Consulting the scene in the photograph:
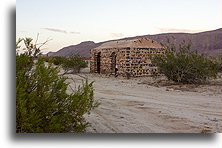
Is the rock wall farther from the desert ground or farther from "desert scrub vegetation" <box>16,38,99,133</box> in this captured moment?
"desert scrub vegetation" <box>16,38,99,133</box>

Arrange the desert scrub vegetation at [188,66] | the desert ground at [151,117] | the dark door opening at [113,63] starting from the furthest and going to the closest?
the dark door opening at [113,63], the desert scrub vegetation at [188,66], the desert ground at [151,117]

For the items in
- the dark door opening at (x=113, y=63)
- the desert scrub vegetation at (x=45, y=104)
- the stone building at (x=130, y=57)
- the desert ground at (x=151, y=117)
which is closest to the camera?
the desert scrub vegetation at (x=45, y=104)

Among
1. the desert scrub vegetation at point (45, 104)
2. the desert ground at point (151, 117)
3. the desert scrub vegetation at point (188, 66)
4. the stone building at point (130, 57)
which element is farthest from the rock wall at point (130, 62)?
the desert scrub vegetation at point (45, 104)

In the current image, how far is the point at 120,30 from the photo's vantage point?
3854 mm

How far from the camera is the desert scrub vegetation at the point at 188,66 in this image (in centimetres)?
864

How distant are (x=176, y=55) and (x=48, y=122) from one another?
24.1 feet

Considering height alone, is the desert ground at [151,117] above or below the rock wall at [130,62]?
below

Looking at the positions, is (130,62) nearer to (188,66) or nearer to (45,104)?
(188,66)

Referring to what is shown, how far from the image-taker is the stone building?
12047 millimetres

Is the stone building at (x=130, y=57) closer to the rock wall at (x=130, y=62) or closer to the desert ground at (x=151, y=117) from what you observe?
the rock wall at (x=130, y=62)

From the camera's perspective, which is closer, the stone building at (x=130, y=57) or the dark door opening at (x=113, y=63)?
the stone building at (x=130, y=57)

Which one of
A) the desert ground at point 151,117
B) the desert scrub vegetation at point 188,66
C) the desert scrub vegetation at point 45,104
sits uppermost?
the desert scrub vegetation at point 188,66

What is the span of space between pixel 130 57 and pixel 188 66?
3909 mm

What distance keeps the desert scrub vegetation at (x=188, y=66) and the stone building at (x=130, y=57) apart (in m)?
2.70
